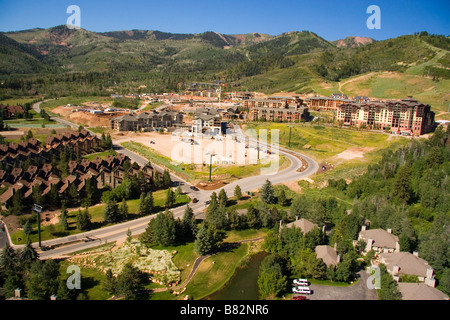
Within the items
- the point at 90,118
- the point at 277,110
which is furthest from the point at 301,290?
the point at 90,118

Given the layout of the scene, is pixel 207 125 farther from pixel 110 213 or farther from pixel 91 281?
pixel 91 281

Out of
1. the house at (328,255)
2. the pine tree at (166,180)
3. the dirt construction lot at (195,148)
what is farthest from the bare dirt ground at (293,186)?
the house at (328,255)

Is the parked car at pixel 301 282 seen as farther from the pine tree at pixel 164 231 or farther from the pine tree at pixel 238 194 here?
the pine tree at pixel 238 194

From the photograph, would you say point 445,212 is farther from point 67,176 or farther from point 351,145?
point 67,176

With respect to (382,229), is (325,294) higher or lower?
lower

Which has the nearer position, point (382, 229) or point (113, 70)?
point (382, 229)

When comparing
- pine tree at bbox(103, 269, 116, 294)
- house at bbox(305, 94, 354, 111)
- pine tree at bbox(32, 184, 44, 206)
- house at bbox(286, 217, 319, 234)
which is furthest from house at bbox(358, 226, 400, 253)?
house at bbox(305, 94, 354, 111)
